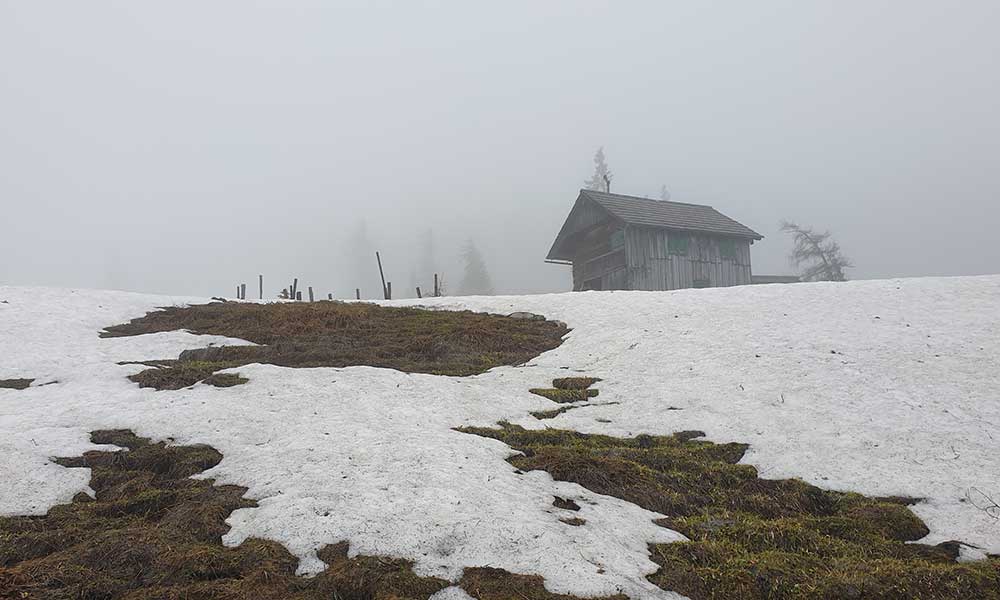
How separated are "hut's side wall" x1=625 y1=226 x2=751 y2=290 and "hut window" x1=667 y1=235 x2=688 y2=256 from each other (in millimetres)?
133

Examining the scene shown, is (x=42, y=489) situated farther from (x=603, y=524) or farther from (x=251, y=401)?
(x=603, y=524)

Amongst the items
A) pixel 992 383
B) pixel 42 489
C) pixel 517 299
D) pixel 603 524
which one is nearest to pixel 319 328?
pixel 517 299

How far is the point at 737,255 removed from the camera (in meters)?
38.9

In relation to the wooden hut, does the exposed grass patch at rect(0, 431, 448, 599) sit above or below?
below

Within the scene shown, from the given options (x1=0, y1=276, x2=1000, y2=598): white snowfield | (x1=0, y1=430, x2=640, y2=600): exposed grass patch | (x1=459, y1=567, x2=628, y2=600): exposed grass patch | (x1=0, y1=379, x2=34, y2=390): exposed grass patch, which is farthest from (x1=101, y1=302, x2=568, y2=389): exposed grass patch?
(x1=459, y1=567, x2=628, y2=600): exposed grass patch

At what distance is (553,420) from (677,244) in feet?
96.5

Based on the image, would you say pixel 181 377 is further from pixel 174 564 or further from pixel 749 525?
pixel 749 525

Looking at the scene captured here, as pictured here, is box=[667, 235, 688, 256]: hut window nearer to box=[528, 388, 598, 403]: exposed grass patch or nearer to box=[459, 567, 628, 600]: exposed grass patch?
box=[528, 388, 598, 403]: exposed grass patch

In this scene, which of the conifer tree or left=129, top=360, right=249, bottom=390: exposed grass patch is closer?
left=129, top=360, right=249, bottom=390: exposed grass patch

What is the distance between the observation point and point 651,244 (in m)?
36.0

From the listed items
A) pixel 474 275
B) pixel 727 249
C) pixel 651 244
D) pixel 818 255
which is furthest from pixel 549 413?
pixel 474 275

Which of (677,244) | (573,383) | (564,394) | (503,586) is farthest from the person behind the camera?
(677,244)

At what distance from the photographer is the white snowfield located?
583 centimetres

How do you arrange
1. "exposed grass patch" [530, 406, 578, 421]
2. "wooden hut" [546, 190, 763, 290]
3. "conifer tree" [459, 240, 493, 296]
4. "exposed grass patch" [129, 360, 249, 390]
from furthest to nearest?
1. "conifer tree" [459, 240, 493, 296]
2. "wooden hut" [546, 190, 763, 290]
3. "exposed grass patch" [129, 360, 249, 390]
4. "exposed grass patch" [530, 406, 578, 421]
